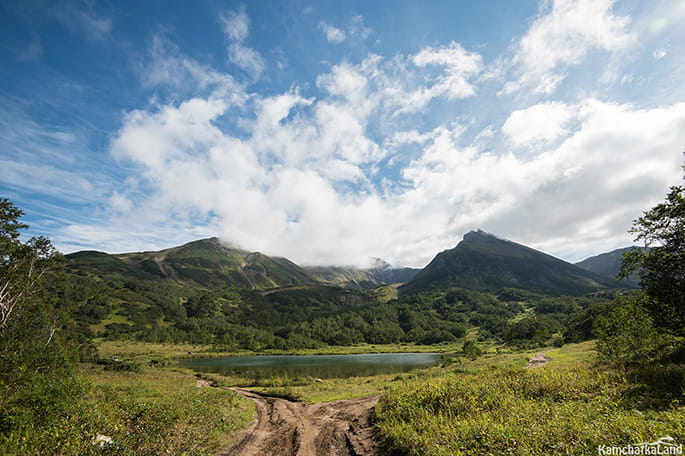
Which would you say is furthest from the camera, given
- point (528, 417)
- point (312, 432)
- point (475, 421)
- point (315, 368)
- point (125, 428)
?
point (315, 368)

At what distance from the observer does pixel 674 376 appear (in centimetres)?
1573

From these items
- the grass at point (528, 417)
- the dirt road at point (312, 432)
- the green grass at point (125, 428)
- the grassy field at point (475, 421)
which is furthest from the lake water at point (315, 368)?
the grass at point (528, 417)

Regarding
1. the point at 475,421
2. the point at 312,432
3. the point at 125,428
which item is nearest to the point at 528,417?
the point at 475,421

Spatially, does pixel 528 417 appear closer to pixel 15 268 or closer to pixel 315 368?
pixel 15 268

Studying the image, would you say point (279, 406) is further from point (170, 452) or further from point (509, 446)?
point (509, 446)

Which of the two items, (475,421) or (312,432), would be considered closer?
(475,421)

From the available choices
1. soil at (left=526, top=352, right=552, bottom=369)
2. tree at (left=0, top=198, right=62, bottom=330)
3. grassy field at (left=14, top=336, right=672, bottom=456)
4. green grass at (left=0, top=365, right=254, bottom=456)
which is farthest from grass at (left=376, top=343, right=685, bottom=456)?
tree at (left=0, top=198, right=62, bottom=330)

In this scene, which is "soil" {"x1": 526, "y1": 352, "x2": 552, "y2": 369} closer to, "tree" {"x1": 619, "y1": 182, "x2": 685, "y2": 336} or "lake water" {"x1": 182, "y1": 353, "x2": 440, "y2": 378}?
"tree" {"x1": 619, "y1": 182, "x2": 685, "y2": 336}

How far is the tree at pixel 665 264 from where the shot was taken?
20.4 meters

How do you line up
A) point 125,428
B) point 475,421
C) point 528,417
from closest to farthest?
point 528,417 < point 475,421 < point 125,428

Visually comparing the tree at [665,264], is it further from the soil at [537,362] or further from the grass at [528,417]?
the soil at [537,362]

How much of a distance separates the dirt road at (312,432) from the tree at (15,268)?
104ft

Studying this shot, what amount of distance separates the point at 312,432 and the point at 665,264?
95.6 feet

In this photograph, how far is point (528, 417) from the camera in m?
13.2
